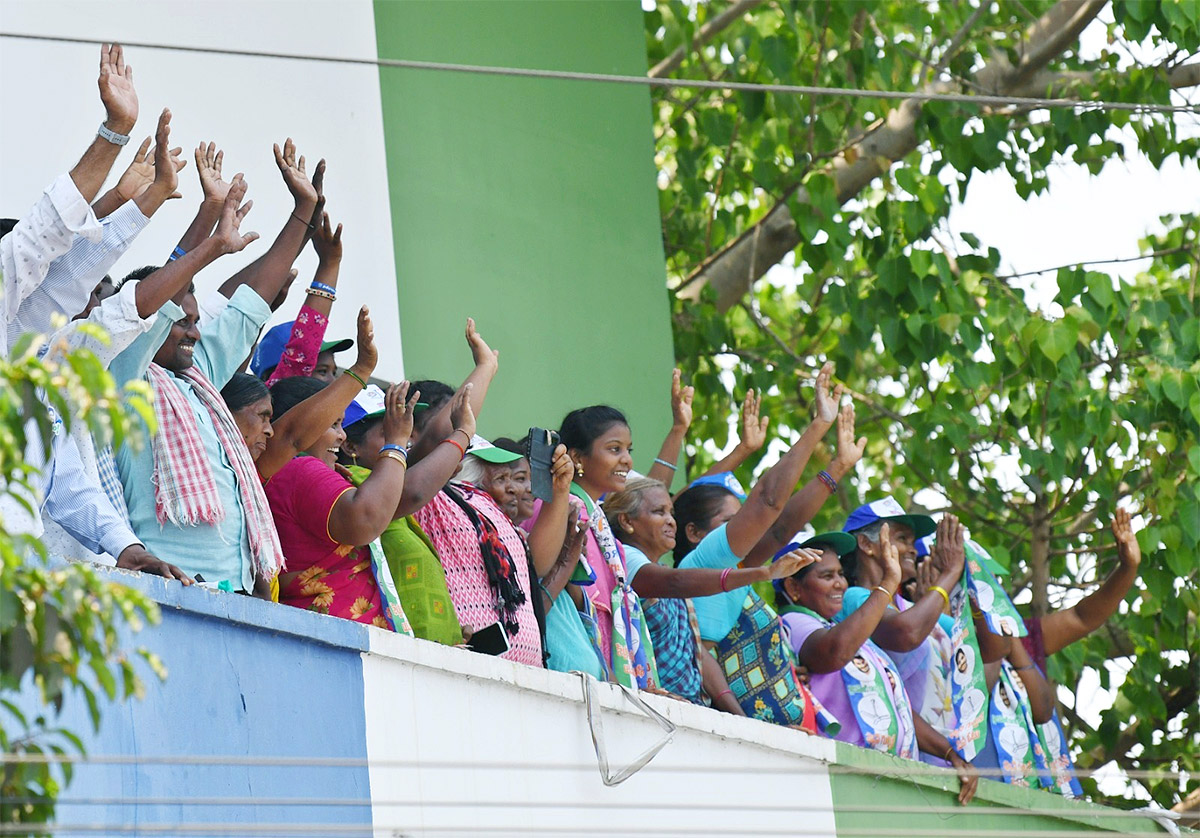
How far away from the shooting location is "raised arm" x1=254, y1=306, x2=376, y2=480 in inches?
175

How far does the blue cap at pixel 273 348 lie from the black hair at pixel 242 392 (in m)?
0.77

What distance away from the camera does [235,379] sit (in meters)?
4.50

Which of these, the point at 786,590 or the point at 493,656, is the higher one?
the point at 786,590

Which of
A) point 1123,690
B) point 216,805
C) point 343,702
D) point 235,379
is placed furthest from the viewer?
point 1123,690

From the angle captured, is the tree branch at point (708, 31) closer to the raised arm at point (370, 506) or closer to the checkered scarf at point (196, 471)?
the raised arm at point (370, 506)

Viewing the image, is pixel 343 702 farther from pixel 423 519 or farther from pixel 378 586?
pixel 423 519

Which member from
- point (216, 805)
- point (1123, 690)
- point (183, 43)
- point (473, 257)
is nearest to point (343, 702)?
point (216, 805)

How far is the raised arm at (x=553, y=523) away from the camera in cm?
497

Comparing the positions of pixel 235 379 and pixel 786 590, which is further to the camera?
pixel 786 590

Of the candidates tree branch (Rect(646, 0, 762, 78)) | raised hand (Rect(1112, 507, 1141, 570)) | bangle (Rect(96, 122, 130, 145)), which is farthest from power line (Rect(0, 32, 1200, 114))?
tree branch (Rect(646, 0, 762, 78))

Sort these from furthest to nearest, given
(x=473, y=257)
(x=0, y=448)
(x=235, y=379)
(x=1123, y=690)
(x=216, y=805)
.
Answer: (x=1123, y=690), (x=473, y=257), (x=235, y=379), (x=216, y=805), (x=0, y=448)

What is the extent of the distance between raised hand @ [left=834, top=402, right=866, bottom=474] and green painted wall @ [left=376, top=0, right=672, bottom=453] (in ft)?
5.81

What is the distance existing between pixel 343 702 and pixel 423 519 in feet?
3.02

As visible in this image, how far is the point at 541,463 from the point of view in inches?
199
